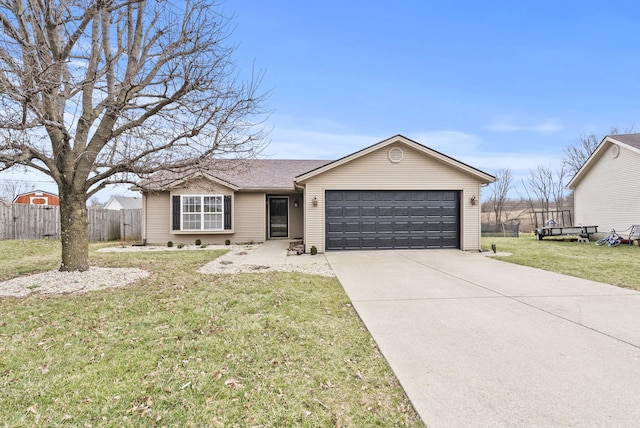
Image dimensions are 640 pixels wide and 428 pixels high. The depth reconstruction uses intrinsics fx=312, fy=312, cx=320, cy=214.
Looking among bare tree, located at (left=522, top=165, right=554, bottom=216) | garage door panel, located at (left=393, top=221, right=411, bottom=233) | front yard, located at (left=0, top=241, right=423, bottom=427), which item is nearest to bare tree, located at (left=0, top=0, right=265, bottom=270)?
front yard, located at (left=0, top=241, right=423, bottom=427)

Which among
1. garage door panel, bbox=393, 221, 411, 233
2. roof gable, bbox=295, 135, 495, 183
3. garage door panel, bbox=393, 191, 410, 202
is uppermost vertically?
roof gable, bbox=295, 135, 495, 183

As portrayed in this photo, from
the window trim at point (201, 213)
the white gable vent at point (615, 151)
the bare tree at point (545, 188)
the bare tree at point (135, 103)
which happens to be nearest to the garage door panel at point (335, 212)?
the bare tree at point (135, 103)

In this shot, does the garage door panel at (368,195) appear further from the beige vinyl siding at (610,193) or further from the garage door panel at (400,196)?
the beige vinyl siding at (610,193)

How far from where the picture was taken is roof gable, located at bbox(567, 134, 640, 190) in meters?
14.5

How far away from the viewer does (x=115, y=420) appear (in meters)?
2.25

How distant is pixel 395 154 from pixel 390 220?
8.23 ft

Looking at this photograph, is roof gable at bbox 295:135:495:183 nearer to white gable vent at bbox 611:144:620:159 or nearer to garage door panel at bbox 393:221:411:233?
garage door panel at bbox 393:221:411:233

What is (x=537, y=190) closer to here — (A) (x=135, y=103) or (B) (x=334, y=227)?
(B) (x=334, y=227)

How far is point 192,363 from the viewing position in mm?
3088

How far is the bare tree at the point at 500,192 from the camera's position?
3606 cm

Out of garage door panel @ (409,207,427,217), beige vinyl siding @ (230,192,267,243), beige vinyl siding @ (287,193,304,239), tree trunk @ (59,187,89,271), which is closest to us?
tree trunk @ (59,187,89,271)

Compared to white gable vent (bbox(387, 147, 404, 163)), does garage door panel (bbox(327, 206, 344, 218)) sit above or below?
below

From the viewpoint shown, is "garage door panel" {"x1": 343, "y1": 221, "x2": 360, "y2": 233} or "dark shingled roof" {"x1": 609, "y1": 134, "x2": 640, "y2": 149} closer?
"garage door panel" {"x1": 343, "y1": 221, "x2": 360, "y2": 233}

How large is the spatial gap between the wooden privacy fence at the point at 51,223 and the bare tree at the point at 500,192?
35894 millimetres
